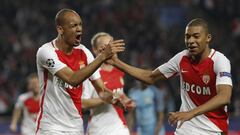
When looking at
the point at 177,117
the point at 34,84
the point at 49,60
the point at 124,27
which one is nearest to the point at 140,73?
the point at 49,60

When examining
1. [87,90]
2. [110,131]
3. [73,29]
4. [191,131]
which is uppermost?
[73,29]

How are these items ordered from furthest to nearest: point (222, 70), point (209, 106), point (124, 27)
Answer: point (124, 27), point (222, 70), point (209, 106)

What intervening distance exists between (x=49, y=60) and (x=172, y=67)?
1335mm

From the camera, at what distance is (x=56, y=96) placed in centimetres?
659

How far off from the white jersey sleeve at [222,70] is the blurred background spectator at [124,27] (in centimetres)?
1050

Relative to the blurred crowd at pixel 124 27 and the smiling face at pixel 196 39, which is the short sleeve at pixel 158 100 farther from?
the smiling face at pixel 196 39

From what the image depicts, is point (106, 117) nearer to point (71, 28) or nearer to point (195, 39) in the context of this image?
point (71, 28)

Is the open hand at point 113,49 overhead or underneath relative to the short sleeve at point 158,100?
overhead

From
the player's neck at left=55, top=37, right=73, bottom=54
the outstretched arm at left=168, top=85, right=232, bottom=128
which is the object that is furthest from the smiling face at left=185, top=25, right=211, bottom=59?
the player's neck at left=55, top=37, right=73, bottom=54

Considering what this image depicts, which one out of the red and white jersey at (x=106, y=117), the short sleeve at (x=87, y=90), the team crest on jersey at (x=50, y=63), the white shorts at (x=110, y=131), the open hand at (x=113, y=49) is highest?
the open hand at (x=113, y=49)

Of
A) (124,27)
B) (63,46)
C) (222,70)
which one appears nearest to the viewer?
(222,70)

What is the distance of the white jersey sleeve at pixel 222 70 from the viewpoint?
20.6 feet

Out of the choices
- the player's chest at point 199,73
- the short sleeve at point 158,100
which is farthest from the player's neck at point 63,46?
the short sleeve at point 158,100

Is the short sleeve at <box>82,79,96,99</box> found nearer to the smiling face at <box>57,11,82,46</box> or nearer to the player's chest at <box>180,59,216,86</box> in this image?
the smiling face at <box>57,11,82,46</box>
